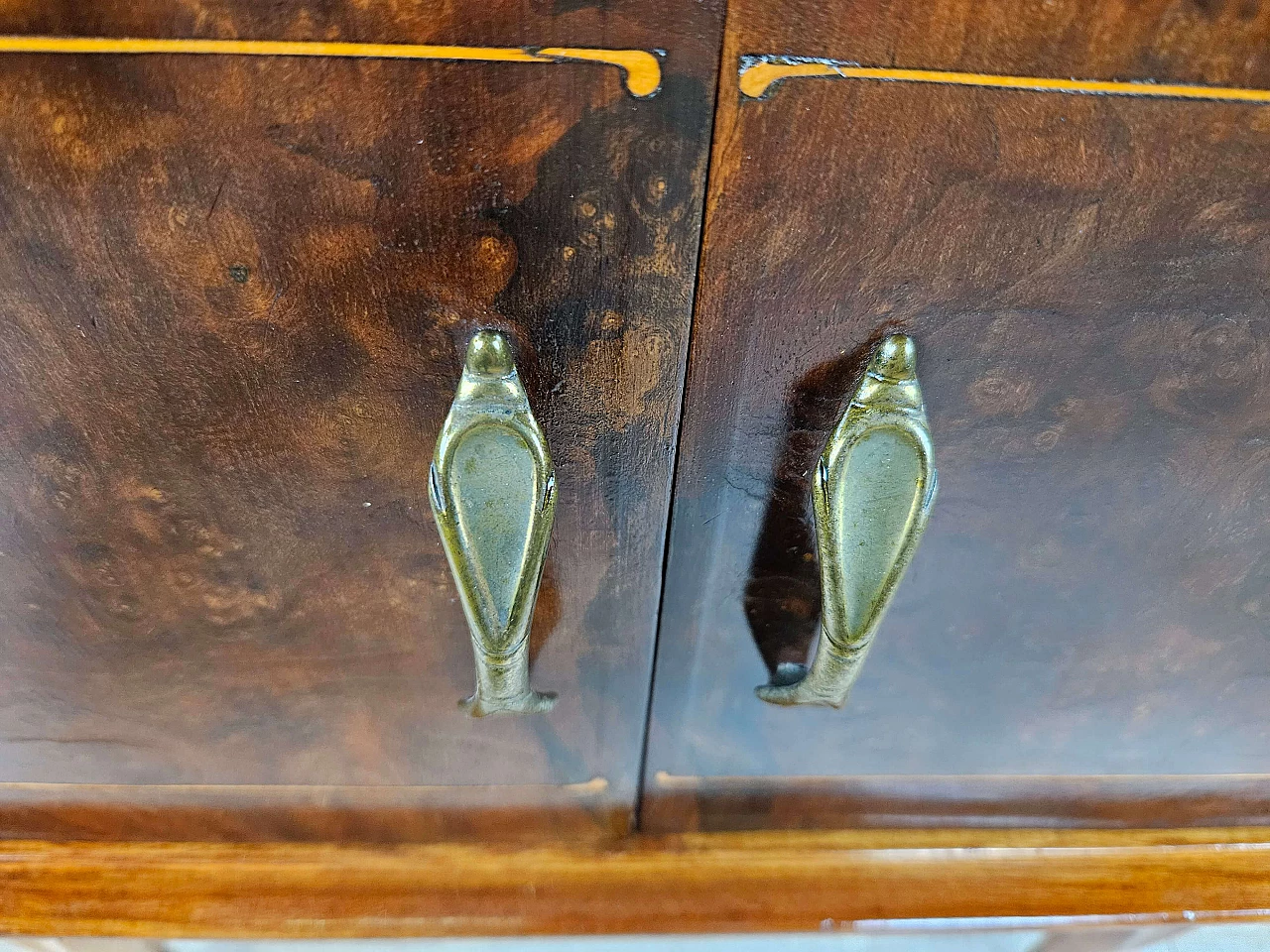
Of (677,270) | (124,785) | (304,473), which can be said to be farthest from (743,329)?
(124,785)

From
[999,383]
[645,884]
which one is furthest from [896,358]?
[645,884]

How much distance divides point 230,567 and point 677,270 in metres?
0.18

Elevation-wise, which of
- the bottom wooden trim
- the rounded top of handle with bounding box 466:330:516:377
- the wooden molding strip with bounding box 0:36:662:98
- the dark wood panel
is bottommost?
the bottom wooden trim

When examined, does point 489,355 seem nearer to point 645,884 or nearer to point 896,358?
point 896,358

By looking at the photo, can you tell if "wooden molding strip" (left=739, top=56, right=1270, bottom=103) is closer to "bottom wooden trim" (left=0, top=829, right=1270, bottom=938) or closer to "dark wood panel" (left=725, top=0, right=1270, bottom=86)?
"dark wood panel" (left=725, top=0, right=1270, bottom=86)

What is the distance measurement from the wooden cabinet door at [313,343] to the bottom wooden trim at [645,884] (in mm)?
84

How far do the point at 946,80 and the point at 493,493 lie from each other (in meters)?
0.15

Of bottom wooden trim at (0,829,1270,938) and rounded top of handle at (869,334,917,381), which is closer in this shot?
rounded top of handle at (869,334,917,381)

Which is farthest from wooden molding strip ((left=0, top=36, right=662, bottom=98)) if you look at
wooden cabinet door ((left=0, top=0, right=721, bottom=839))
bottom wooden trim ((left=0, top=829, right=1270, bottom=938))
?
bottom wooden trim ((left=0, top=829, right=1270, bottom=938))

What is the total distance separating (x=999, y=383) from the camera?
9.6 inches

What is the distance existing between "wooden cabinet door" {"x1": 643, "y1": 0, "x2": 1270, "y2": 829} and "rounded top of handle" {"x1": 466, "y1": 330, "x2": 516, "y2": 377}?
5 cm

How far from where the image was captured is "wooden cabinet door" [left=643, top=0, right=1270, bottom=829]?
191 millimetres

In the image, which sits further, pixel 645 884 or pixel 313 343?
pixel 645 884

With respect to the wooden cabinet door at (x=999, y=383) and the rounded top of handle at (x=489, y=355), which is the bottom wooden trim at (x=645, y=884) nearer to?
the wooden cabinet door at (x=999, y=383)
